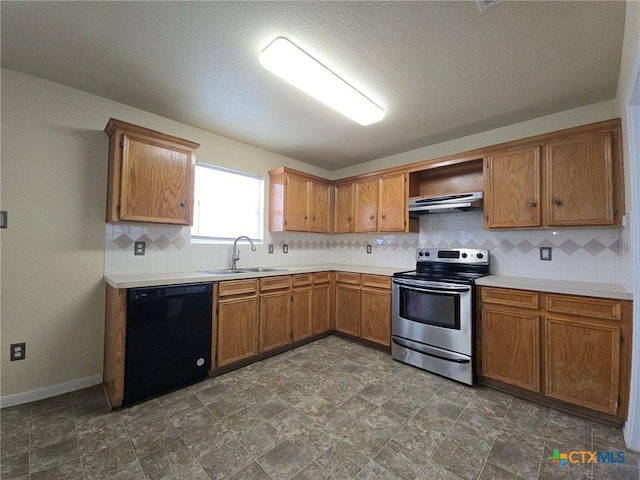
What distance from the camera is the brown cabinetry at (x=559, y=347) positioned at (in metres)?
1.85

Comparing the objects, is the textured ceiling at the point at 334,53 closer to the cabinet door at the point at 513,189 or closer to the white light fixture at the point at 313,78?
the white light fixture at the point at 313,78

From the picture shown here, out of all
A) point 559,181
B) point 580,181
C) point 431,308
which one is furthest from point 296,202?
point 580,181

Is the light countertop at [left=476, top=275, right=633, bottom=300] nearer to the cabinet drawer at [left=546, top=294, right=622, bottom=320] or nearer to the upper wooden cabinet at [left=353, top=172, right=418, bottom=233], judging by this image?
the cabinet drawer at [left=546, top=294, right=622, bottom=320]

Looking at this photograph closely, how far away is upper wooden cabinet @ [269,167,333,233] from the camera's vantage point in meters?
3.53

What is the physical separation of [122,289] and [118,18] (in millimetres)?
1718

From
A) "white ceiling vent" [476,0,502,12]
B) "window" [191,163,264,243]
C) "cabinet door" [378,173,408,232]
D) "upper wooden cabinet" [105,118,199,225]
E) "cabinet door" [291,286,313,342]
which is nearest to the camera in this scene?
"white ceiling vent" [476,0,502,12]

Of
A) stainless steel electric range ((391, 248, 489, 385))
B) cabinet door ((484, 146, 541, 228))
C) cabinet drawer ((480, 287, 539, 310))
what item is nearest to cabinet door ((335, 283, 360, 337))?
stainless steel electric range ((391, 248, 489, 385))

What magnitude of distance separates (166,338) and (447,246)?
3.05 metres

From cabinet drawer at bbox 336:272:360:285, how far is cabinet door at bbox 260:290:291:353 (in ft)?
2.55

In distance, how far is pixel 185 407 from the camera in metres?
2.01

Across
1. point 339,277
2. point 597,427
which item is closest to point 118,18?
point 339,277

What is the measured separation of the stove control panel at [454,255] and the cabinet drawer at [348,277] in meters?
0.80

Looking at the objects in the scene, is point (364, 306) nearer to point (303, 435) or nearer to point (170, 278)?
point (303, 435)

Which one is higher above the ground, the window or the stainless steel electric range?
the window
